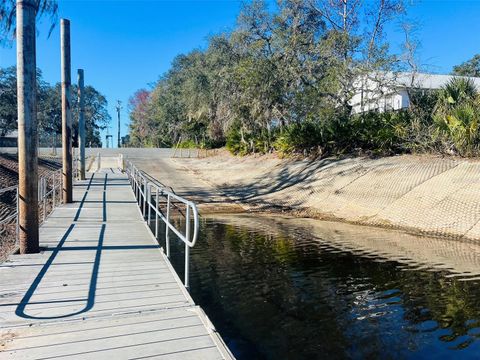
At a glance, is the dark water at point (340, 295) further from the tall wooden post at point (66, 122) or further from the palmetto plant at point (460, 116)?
the palmetto plant at point (460, 116)

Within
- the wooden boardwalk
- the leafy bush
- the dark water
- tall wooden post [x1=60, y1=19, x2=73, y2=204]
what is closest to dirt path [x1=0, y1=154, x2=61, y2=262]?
tall wooden post [x1=60, y1=19, x2=73, y2=204]

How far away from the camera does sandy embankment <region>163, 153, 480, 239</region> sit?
10680mm

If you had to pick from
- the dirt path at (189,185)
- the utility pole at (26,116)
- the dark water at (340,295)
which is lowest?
the dark water at (340,295)

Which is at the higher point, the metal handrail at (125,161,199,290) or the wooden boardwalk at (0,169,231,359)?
the metal handrail at (125,161,199,290)

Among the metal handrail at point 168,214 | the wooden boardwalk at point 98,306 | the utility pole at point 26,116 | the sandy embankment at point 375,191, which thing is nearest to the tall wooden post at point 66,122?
the metal handrail at point 168,214

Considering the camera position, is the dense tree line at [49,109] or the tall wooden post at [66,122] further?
the dense tree line at [49,109]

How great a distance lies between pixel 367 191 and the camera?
13.4m

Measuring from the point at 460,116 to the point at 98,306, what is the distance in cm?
1364

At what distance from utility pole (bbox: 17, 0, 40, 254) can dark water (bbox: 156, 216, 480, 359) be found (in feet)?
8.49

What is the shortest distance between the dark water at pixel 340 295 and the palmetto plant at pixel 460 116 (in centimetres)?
506

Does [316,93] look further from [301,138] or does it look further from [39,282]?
[39,282]

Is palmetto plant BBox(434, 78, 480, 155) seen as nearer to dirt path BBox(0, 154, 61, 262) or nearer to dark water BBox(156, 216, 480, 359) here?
dark water BBox(156, 216, 480, 359)

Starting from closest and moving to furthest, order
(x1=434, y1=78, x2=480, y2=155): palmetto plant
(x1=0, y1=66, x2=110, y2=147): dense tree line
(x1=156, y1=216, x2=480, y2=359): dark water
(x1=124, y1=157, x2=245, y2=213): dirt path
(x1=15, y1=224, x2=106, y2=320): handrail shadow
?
(x1=15, y1=224, x2=106, y2=320): handrail shadow < (x1=156, y1=216, x2=480, y2=359): dark water < (x1=434, y1=78, x2=480, y2=155): palmetto plant < (x1=124, y1=157, x2=245, y2=213): dirt path < (x1=0, y1=66, x2=110, y2=147): dense tree line

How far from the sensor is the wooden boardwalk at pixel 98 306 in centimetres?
311
